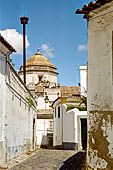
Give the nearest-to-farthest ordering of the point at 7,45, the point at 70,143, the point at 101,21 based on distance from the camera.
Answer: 1. the point at 101,21
2. the point at 7,45
3. the point at 70,143

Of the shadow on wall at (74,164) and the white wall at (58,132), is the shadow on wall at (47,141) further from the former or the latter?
the shadow on wall at (74,164)

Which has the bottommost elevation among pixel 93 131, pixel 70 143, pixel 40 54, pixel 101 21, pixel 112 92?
pixel 70 143

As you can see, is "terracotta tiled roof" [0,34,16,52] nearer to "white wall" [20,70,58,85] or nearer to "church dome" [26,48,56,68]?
"white wall" [20,70,58,85]

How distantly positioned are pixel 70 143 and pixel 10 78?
1087 centimetres

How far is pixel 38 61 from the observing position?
136ft

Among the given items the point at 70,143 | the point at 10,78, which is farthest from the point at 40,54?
the point at 10,78

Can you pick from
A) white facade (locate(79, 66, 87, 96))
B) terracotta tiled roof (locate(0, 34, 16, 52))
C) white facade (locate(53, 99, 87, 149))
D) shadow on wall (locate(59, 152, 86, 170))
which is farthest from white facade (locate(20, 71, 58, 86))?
terracotta tiled roof (locate(0, 34, 16, 52))

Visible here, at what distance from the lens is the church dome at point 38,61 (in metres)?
40.7

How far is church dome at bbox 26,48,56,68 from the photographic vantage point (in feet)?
134

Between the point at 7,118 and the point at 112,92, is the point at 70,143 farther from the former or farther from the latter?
the point at 112,92

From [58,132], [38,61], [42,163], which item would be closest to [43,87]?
[38,61]

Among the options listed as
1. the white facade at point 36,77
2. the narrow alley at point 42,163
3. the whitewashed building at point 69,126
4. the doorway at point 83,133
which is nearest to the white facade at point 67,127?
the whitewashed building at point 69,126

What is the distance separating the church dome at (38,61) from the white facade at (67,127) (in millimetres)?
Result: 17342

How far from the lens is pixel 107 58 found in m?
6.73
